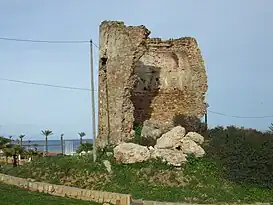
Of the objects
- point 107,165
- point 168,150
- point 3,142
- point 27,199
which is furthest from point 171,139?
point 3,142

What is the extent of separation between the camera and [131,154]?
19469mm

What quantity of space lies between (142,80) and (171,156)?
10.6 m

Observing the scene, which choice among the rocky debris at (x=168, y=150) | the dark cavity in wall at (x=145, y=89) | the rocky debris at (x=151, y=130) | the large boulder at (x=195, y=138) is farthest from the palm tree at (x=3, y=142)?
the large boulder at (x=195, y=138)

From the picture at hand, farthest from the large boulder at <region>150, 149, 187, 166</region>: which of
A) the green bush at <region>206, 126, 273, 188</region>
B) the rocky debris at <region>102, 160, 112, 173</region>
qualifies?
the rocky debris at <region>102, 160, 112, 173</region>

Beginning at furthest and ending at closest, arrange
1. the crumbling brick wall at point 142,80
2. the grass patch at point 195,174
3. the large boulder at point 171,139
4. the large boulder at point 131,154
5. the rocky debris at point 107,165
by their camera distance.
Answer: the crumbling brick wall at point 142,80 < the large boulder at point 171,139 < the large boulder at point 131,154 < the rocky debris at point 107,165 < the grass patch at point 195,174

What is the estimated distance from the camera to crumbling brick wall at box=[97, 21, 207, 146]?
24.8 metres

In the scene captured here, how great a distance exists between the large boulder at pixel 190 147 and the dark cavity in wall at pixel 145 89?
762 cm

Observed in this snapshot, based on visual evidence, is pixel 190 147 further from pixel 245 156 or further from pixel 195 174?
pixel 245 156

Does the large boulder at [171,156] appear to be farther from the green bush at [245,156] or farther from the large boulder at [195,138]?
the large boulder at [195,138]

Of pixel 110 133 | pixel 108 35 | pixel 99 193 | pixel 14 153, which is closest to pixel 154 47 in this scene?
pixel 108 35

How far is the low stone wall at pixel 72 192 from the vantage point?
15.8 metres

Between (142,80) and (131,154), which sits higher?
(142,80)

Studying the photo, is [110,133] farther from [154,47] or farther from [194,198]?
[194,198]

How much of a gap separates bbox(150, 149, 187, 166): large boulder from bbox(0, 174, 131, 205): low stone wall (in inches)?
144
